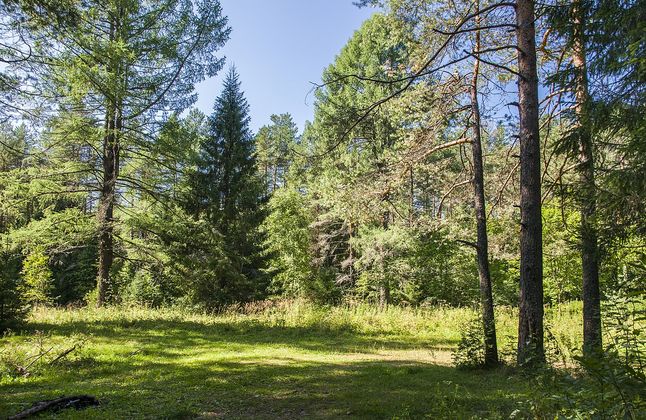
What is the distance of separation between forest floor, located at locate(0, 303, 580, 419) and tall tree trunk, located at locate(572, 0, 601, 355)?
4.45 ft

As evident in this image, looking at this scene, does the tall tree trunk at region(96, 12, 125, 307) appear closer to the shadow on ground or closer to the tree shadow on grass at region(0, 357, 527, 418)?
the shadow on ground

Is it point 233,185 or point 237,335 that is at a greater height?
point 233,185

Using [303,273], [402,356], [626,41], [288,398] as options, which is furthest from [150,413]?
[303,273]

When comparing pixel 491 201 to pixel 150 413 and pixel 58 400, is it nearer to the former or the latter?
pixel 150 413

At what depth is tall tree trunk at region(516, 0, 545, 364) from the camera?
537 centimetres

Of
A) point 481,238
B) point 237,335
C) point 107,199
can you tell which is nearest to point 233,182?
point 107,199

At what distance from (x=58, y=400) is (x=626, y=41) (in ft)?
27.6

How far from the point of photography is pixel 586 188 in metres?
6.13

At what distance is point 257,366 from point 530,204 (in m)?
5.59

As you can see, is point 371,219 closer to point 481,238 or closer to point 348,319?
point 481,238

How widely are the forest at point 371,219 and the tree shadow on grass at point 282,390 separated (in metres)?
0.06

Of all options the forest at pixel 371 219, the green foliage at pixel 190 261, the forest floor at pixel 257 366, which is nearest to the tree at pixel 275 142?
the forest at pixel 371 219

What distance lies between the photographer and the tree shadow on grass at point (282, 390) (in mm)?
4781

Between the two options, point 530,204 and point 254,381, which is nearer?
point 530,204
